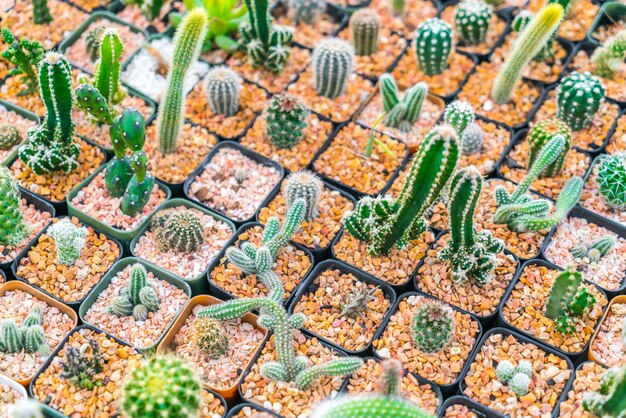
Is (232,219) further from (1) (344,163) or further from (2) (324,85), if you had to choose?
(2) (324,85)

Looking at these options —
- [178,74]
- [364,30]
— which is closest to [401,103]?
[364,30]

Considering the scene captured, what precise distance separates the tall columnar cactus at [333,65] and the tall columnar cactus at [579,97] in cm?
134

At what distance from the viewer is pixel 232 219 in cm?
476

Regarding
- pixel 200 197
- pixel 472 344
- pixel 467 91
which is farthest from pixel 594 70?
pixel 200 197

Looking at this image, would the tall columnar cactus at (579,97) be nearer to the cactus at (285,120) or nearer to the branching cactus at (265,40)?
the cactus at (285,120)

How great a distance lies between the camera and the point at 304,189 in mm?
4531

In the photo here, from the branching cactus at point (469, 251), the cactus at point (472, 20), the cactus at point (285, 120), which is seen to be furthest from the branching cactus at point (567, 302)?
the cactus at point (472, 20)

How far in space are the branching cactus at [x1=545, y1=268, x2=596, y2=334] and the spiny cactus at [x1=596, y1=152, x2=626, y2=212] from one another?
75 cm

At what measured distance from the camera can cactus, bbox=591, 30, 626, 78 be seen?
550 centimetres

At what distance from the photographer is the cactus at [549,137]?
4.86 m

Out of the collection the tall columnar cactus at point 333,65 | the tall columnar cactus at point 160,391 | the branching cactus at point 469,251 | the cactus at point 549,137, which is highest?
the cactus at point 549,137

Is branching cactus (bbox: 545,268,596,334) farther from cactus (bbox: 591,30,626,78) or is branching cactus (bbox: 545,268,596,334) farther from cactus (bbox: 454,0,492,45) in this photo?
cactus (bbox: 454,0,492,45)

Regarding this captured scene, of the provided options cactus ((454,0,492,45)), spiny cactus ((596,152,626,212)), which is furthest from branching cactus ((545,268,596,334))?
cactus ((454,0,492,45))

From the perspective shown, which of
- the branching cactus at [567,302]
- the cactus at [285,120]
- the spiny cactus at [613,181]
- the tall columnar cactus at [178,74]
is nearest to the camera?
the branching cactus at [567,302]
